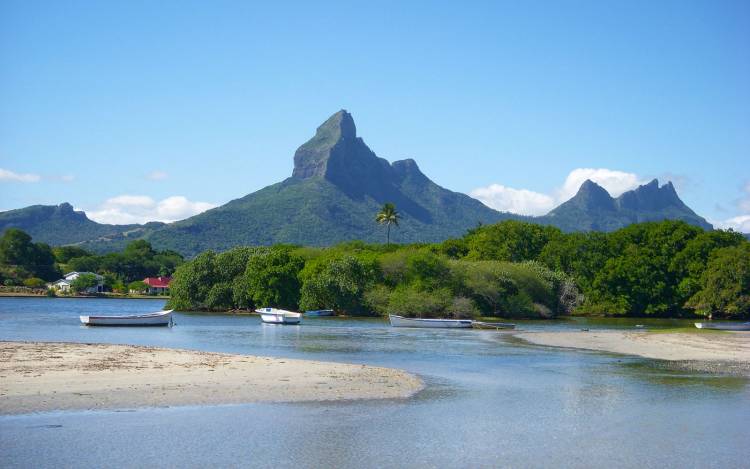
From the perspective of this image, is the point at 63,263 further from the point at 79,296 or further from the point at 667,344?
the point at 667,344

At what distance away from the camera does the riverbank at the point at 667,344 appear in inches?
1804

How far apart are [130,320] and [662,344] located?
4331 centimetres

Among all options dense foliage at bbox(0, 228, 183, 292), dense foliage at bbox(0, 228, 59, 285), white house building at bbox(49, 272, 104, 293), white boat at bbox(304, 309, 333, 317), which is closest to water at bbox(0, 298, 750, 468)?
white boat at bbox(304, 309, 333, 317)

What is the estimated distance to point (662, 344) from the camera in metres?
55.1

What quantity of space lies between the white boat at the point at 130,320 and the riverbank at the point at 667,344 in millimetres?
30728

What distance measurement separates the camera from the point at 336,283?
91750mm

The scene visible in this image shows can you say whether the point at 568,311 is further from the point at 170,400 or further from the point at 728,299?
the point at 170,400

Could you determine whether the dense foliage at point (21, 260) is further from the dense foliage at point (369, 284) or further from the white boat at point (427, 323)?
the white boat at point (427, 323)

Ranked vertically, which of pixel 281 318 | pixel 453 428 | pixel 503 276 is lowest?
pixel 453 428

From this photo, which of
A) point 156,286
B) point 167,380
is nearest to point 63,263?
point 156,286

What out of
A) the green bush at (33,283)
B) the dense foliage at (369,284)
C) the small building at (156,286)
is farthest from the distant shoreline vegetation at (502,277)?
the small building at (156,286)

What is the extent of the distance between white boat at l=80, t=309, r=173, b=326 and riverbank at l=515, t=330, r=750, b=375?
30.7m

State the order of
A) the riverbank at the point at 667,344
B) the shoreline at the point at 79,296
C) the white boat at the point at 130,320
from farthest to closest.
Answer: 1. the shoreline at the point at 79,296
2. the white boat at the point at 130,320
3. the riverbank at the point at 667,344

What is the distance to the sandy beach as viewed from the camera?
47.1m
